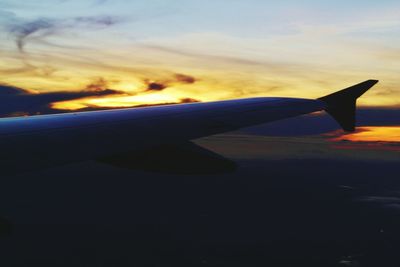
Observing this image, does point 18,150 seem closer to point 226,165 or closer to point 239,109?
point 226,165

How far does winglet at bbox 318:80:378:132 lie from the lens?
44.2 feet

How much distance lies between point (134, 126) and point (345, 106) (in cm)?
822

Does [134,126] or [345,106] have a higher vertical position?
[345,106]

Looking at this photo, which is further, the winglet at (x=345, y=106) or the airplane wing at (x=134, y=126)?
the winglet at (x=345, y=106)

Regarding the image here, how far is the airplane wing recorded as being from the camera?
6.68m

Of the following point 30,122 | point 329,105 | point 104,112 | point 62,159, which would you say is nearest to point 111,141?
point 62,159

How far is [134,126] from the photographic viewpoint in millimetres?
9156

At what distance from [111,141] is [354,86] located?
373 inches

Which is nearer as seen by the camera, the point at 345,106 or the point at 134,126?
the point at 134,126

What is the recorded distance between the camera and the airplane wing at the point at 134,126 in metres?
6.68

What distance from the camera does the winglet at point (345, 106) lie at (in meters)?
13.5

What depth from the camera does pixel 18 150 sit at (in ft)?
21.5

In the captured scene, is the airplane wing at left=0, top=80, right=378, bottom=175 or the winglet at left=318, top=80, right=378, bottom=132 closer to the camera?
the airplane wing at left=0, top=80, right=378, bottom=175

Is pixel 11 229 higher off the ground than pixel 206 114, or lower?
lower
